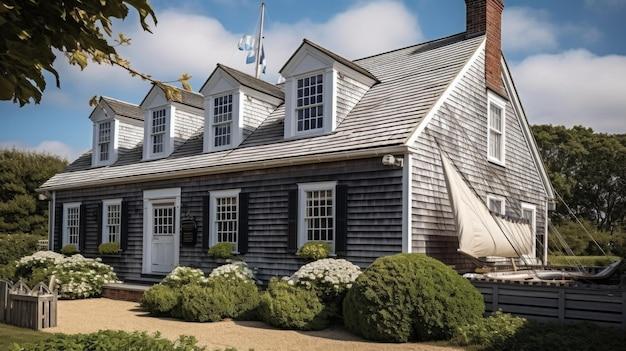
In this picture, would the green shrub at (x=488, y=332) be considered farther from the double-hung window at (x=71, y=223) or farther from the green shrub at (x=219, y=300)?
the double-hung window at (x=71, y=223)

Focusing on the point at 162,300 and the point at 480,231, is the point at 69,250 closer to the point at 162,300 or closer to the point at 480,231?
the point at 162,300

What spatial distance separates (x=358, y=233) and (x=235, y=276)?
9.54 ft

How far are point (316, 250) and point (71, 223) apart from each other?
1176cm

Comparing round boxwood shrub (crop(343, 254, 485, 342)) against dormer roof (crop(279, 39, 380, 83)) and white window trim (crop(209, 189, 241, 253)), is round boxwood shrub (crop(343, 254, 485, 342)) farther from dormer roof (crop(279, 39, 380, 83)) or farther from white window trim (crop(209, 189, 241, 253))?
white window trim (crop(209, 189, 241, 253))

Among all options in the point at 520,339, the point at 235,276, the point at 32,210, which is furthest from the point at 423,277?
the point at 32,210

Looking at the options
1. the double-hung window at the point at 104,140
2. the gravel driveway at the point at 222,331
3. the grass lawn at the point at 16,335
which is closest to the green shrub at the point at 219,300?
the gravel driveway at the point at 222,331

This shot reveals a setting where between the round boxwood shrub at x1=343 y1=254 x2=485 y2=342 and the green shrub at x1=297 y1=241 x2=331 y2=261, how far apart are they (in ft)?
9.94

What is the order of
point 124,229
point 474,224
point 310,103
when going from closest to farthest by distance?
point 474,224, point 310,103, point 124,229

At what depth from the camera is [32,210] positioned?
109 ft

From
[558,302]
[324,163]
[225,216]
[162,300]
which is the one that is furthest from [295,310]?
[225,216]

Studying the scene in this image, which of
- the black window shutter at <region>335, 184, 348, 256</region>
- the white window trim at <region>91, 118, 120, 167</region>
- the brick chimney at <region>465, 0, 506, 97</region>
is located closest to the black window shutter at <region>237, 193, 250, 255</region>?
the black window shutter at <region>335, 184, 348, 256</region>

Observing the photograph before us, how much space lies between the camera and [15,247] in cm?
2575

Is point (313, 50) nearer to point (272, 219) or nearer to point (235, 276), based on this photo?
point (272, 219)

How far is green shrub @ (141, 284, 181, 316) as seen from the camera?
12680 millimetres
